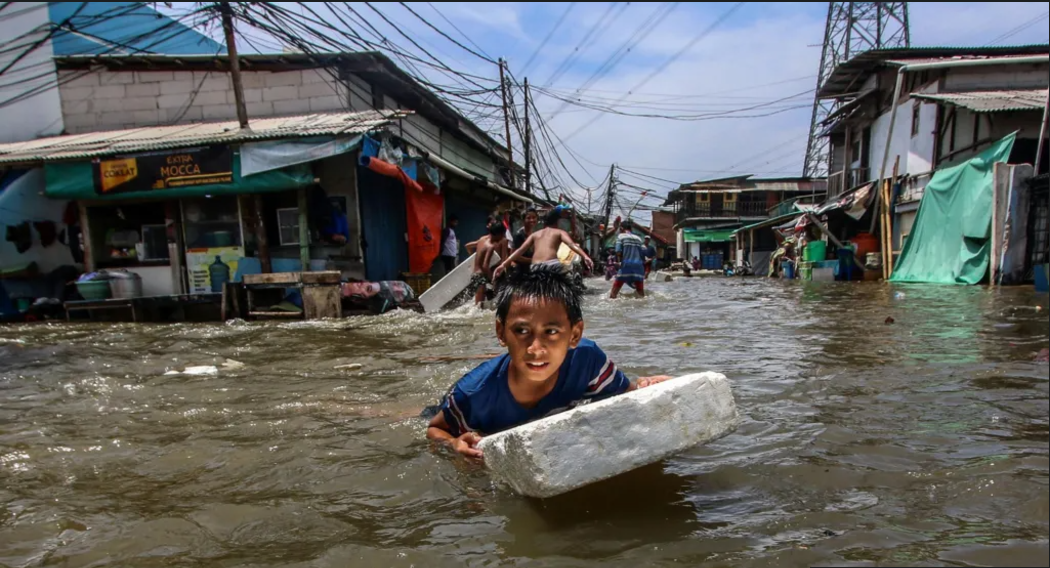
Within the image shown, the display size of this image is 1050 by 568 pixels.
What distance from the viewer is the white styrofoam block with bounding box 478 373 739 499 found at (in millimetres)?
1685

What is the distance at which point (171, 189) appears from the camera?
9508mm

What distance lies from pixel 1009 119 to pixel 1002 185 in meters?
4.13

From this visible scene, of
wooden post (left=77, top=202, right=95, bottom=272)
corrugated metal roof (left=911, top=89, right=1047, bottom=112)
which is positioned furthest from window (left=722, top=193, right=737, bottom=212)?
wooden post (left=77, top=202, right=95, bottom=272)

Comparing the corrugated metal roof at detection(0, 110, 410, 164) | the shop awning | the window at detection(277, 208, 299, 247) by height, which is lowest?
the window at detection(277, 208, 299, 247)

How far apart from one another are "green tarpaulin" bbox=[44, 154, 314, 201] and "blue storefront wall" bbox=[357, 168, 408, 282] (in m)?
1.26

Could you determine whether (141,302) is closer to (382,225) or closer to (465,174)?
(382,225)

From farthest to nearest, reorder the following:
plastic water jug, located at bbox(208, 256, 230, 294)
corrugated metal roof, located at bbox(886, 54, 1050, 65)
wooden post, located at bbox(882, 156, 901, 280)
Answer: wooden post, located at bbox(882, 156, 901, 280), corrugated metal roof, located at bbox(886, 54, 1050, 65), plastic water jug, located at bbox(208, 256, 230, 294)

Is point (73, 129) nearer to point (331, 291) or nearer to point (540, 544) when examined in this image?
point (331, 291)

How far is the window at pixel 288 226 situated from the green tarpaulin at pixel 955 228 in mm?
12182

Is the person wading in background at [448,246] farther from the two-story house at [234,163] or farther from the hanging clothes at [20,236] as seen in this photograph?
the hanging clothes at [20,236]

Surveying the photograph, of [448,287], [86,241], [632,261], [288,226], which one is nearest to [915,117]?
[632,261]

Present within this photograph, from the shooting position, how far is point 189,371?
480 cm

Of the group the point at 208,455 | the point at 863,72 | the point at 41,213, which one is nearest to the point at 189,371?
the point at 208,455

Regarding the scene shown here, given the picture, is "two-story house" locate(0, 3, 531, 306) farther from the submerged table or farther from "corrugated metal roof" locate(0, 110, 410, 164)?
the submerged table
